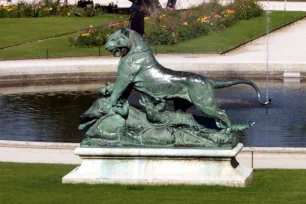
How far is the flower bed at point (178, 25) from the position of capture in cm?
3616

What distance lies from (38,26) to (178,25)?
779cm

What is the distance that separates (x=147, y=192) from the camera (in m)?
A: 13.2

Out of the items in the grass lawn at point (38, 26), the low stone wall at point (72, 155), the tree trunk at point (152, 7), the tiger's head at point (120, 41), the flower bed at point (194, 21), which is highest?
the tiger's head at point (120, 41)

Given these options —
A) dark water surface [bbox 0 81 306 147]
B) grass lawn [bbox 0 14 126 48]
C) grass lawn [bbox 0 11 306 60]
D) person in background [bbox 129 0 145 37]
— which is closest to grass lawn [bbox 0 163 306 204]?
dark water surface [bbox 0 81 306 147]

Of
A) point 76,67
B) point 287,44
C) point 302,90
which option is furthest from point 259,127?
point 287,44

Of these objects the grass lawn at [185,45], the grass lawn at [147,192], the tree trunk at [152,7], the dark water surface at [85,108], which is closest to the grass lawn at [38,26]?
the grass lawn at [185,45]

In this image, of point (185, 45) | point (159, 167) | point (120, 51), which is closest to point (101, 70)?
point (185, 45)

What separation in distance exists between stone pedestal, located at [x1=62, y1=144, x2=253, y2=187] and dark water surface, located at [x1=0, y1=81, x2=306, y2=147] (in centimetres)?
603

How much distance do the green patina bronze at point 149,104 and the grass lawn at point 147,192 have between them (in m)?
0.66

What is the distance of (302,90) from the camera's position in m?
27.4

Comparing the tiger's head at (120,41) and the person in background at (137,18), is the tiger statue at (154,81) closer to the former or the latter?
the tiger's head at (120,41)

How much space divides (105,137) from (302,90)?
1413 cm

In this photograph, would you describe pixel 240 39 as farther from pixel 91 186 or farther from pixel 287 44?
pixel 91 186

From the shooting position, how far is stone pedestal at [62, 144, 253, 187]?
13.5 m
